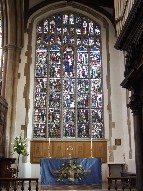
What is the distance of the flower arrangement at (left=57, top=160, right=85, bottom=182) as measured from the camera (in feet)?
34.0

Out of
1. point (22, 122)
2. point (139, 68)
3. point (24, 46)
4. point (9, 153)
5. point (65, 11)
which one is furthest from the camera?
point (65, 11)

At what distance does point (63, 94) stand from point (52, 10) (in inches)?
165

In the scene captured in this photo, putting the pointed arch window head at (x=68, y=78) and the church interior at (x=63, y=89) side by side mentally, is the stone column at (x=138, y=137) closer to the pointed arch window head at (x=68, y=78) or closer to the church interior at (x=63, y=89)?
the church interior at (x=63, y=89)

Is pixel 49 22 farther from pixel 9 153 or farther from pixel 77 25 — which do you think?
pixel 9 153

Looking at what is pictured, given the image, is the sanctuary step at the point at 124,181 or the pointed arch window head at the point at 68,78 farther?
the pointed arch window head at the point at 68,78

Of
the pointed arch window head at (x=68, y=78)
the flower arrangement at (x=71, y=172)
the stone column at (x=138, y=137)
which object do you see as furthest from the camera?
the pointed arch window head at (x=68, y=78)

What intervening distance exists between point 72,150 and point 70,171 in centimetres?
254

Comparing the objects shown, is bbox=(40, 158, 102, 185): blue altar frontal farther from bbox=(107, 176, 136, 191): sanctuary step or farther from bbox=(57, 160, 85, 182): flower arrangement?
bbox=(107, 176, 136, 191): sanctuary step

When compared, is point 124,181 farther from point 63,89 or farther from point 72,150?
point 63,89

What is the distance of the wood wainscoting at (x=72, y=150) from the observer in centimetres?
1283

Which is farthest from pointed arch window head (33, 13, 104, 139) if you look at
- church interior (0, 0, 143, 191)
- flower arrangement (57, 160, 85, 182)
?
flower arrangement (57, 160, 85, 182)

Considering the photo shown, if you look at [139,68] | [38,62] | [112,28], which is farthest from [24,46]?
[139,68]

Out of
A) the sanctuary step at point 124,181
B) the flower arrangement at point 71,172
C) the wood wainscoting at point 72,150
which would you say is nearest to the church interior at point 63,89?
Result: the wood wainscoting at point 72,150

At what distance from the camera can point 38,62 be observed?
1419cm
